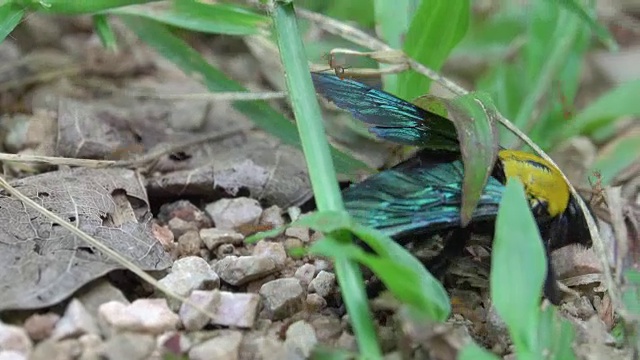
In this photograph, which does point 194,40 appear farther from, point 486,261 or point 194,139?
point 486,261

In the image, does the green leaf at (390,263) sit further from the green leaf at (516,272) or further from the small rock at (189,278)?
the small rock at (189,278)


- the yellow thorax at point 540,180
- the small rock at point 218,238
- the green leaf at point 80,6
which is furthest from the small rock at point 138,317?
the green leaf at point 80,6

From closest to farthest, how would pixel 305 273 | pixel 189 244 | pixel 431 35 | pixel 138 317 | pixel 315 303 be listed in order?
pixel 138 317, pixel 315 303, pixel 305 273, pixel 189 244, pixel 431 35

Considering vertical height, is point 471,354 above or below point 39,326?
below

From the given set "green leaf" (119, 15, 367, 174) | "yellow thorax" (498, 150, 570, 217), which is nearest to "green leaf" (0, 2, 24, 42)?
"green leaf" (119, 15, 367, 174)

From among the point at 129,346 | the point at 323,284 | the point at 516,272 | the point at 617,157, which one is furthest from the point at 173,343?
the point at 617,157

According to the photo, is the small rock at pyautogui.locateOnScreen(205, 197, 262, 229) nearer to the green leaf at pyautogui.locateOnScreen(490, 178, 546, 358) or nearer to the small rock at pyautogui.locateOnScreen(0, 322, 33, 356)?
the small rock at pyautogui.locateOnScreen(0, 322, 33, 356)

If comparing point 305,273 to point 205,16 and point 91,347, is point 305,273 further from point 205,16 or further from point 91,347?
point 205,16
